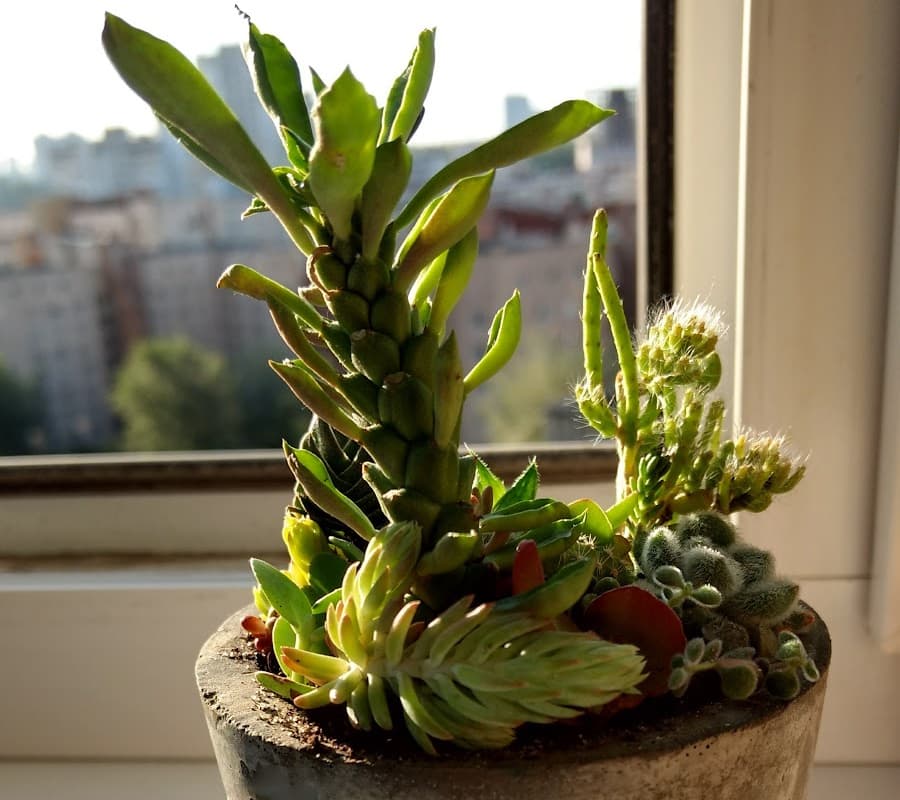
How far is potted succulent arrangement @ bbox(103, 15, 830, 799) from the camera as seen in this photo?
0.30 meters

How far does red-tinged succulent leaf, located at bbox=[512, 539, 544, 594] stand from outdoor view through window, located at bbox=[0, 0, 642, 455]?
389mm

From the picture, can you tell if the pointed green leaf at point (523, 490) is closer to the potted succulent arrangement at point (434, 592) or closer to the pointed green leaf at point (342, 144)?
the potted succulent arrangement at point (434, 592)

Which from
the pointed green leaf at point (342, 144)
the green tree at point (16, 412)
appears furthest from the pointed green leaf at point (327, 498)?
the green tree at point (16, 412)

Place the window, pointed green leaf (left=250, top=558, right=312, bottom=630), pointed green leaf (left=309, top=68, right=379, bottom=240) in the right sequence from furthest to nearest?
the window < pointed green leaf (left=250, top=558, right=312, bottom=630) < pointed green leaf (left=309, top=68, right=379, bottom=240)

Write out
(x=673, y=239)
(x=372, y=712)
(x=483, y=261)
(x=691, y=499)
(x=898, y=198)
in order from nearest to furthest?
(x=372, y=712) < (x=691, y=499) < (x=898, y=198) < (x=673, y=239) < (x=483, y=261)

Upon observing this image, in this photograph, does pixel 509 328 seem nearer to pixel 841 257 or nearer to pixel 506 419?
pixel 841 257

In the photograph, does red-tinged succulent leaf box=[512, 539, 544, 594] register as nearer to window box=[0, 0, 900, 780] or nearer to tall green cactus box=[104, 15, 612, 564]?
tall green cactus box=[104, 15, 612, 564]

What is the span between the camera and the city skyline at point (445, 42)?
2.23 ft

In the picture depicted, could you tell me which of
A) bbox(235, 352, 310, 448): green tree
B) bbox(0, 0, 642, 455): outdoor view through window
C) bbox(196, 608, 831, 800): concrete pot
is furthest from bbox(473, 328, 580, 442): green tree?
bbox(196, 608, 831, 800): concrete pot

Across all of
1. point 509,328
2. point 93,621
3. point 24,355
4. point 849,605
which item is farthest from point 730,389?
point 24,355

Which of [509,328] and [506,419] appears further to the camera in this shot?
[506,419]

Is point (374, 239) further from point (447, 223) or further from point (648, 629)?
point (648, 629)

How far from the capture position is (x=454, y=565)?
324mm

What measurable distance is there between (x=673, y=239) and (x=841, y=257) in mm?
124
